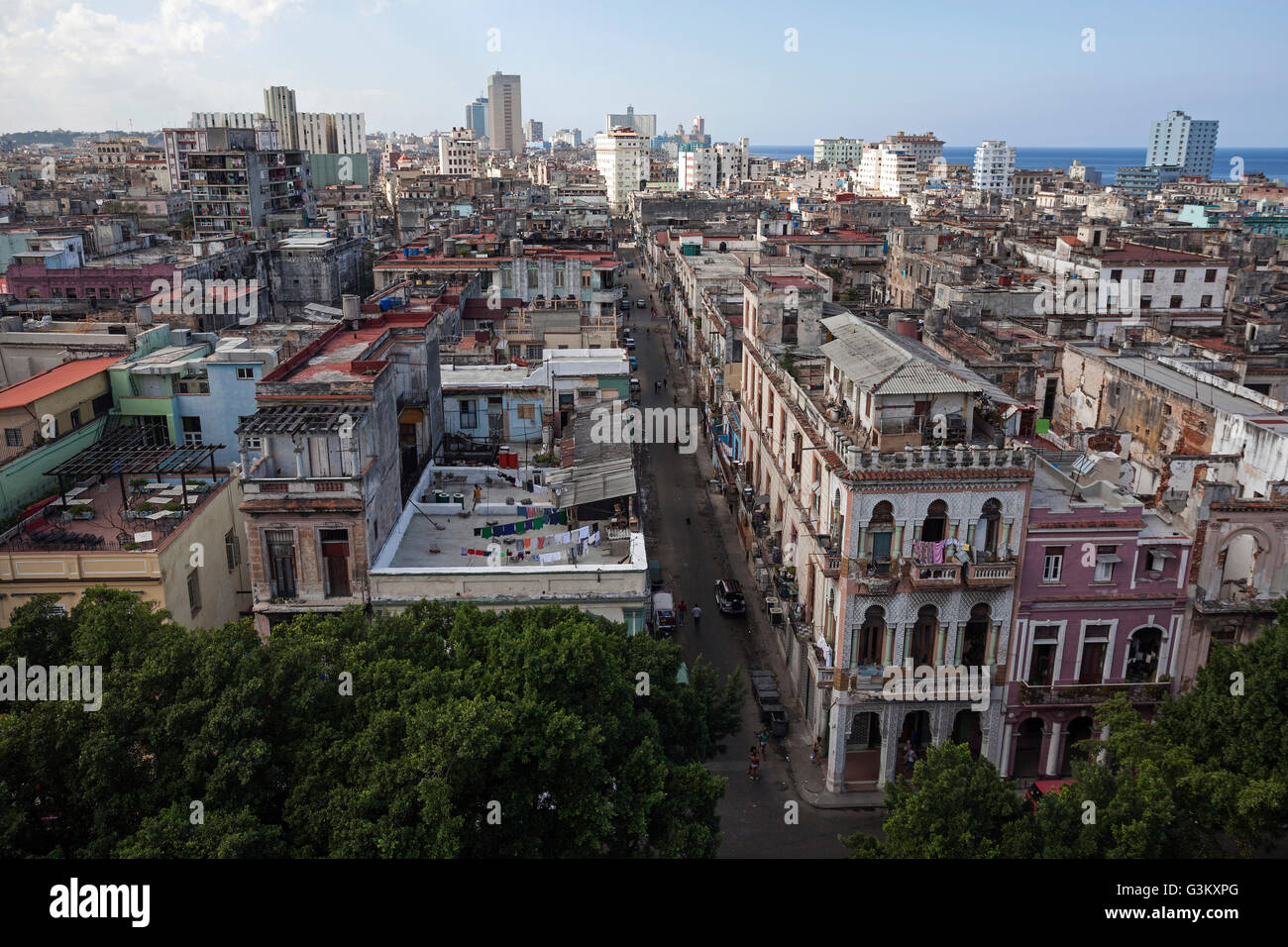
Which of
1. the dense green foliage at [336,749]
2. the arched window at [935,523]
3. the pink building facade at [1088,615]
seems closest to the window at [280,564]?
the dense green foliage at [336,749]

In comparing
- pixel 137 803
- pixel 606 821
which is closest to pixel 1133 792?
pixel 606 821

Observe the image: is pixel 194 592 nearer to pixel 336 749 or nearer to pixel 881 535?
pixel 336 749

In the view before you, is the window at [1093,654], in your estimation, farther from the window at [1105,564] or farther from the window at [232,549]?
the window at [232,549]

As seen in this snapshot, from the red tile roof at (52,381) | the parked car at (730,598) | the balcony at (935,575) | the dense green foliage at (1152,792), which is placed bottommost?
the parked car at (730,598)

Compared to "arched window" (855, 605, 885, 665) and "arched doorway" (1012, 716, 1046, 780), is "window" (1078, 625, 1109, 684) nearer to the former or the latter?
"arched doorway" (1012, 716, 1046, 780)

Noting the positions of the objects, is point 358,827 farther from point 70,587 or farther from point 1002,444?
point 1002,444

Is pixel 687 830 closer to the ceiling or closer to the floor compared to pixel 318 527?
closer to the floor

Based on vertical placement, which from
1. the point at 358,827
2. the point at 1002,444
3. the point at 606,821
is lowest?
the point at 606,821
